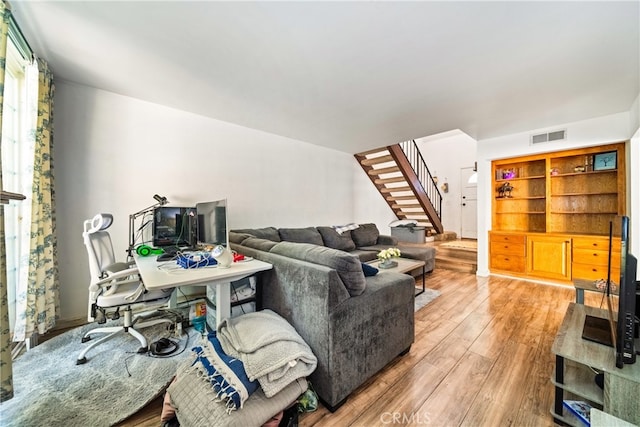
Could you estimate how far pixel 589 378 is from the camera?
1.42m

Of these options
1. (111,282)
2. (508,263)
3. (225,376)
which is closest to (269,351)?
(225,376)

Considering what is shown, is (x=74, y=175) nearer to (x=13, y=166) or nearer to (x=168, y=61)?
(x=13, y=166)

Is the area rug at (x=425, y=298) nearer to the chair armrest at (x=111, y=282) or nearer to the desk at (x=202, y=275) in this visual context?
the desk at (x=202, y=275)

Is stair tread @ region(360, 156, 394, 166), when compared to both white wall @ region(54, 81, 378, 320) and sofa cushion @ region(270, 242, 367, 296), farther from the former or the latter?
sofa cushion @ region(270, 242, 367, 296)

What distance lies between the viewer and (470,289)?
11.5 ft

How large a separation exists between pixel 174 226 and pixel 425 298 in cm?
324

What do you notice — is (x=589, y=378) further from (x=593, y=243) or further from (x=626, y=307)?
(x=593, y=243)

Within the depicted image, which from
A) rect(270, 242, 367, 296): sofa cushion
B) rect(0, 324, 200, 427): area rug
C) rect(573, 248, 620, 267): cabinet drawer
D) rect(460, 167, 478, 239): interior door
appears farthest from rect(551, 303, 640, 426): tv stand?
rect(460, 167, 478, 239): interior door

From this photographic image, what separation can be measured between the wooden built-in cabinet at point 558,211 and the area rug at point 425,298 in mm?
1668

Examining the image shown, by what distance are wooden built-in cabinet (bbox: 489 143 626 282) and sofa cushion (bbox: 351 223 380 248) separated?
2.08 meters

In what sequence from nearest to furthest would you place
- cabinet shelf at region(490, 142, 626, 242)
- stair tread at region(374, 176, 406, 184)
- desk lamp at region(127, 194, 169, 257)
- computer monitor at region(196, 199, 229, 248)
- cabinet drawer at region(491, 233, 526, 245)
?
1. computer monitor at region(196, 199, 229, 248)
2. desk lamp at region(127, 194, 169, 257)
3. cabinet shelf at region(490, 142, 626, 242)
4. cabinet drawer at region(491, 233, 526, 245)
5. stair tread at region(374, 176, 406, 184)

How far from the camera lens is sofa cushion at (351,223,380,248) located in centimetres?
472

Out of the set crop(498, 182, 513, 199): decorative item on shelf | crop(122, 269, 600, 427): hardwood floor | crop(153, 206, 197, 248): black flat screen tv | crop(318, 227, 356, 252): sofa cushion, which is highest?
crop(498, 182, 513, 199): decorative item on shelf

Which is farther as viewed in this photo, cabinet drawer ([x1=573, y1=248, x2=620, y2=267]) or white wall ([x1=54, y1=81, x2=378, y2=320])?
cabinet drawer ([x1=573, y1=248, x2=620, y2=267])
